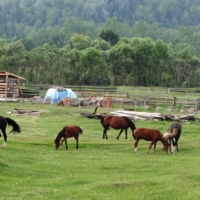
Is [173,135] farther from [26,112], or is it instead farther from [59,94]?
[59,94]

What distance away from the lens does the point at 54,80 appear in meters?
83.3

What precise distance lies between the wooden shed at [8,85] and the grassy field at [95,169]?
1052 inches

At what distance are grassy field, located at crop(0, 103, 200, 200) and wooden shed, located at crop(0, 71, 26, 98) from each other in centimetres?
2672

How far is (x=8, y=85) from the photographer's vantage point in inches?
2243

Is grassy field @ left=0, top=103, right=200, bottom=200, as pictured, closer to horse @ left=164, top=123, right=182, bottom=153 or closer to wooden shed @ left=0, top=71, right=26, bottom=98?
horse @ left=164, top=123, right=182, bottom=153

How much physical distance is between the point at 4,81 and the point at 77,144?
35680 millimetres

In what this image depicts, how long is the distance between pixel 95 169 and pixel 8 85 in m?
40.7

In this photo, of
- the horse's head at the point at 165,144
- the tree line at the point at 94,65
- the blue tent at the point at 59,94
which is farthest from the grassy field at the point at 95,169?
the tree line at the point at 94,65

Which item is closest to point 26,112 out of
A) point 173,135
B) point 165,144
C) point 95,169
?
point 173,135

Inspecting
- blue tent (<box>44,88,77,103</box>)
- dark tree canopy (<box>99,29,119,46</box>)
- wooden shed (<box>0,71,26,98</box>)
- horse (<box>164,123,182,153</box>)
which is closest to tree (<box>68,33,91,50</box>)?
dark tree canopy (<box>99,29,119,46</box>)

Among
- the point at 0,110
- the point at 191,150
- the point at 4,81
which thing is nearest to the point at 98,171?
the point at 191,150

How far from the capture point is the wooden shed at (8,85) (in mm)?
56531

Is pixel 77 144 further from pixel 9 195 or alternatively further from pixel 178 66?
pixel 178 66

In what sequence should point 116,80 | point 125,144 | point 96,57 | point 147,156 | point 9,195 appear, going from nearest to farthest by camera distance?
point 9,195 → point 147,156 → point 125,144 → point 96,57 → point 116,80
